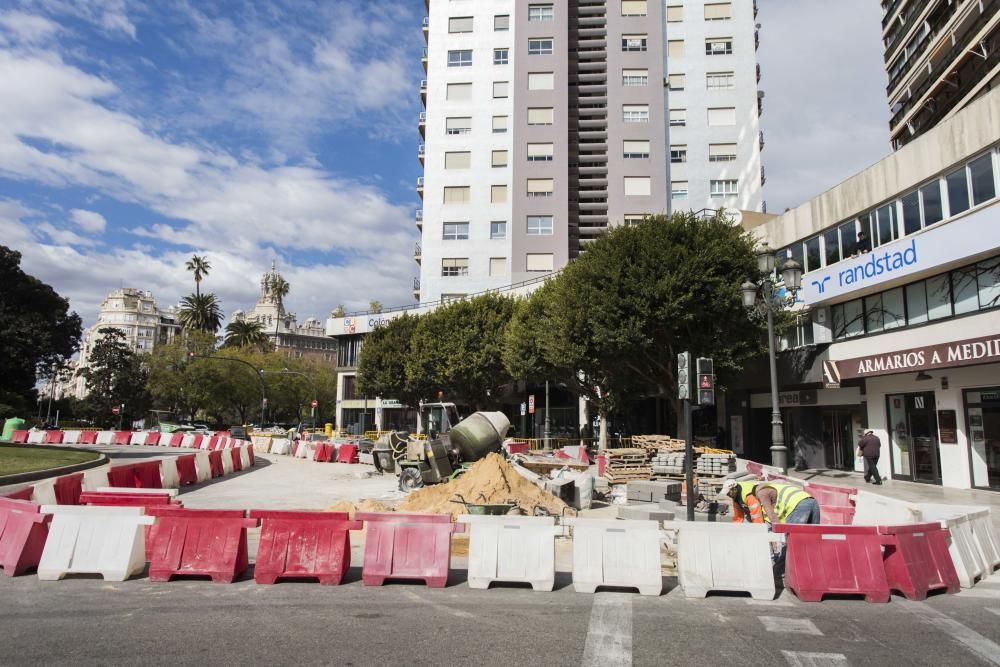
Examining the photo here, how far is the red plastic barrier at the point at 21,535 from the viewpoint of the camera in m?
7.20

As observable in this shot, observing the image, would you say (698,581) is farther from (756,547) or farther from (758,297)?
(758,297)

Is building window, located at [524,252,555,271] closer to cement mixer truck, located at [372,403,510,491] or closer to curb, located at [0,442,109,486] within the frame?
cement mixer truck, located at [372,403,510,491]

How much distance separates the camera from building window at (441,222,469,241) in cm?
4994

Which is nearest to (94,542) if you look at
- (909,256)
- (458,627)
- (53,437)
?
(458,627)

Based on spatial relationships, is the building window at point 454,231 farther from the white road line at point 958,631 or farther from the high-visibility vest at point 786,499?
the white road line at point 958,631

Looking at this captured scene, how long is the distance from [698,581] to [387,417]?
4862 centimetres

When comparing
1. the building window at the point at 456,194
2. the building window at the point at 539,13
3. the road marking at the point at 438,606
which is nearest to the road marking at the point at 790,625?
the road marking at the point at 438,606

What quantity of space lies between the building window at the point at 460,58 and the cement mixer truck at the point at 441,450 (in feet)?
132

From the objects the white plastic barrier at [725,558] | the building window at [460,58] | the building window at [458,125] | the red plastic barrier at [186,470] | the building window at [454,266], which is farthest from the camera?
the building window at [460,58]

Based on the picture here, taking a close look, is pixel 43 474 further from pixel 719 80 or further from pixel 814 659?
pixel 719 80

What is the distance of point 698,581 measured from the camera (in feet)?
22.5

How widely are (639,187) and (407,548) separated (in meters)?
44.6

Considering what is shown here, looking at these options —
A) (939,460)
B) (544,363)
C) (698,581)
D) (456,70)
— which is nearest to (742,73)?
(456,70)

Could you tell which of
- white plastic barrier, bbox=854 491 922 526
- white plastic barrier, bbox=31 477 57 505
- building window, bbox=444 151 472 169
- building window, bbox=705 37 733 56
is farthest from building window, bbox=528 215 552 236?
white plastic barrier, bbox=31 477 57 505
